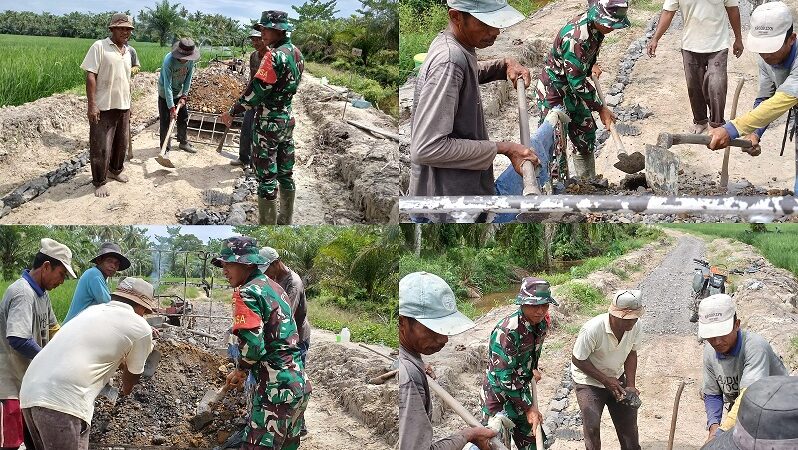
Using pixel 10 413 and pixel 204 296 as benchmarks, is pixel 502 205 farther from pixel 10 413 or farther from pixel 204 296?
pixel 204 296

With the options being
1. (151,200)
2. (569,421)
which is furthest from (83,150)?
(569,421)

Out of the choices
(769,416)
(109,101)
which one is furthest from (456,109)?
(109,101)

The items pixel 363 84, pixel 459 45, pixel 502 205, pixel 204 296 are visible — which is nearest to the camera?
pixel 502 205

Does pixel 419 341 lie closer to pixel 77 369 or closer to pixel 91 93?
pixel 77 369

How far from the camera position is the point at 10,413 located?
6.46m

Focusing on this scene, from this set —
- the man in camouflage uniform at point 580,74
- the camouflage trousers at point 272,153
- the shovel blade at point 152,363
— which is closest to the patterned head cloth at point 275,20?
the camouflage trousers at point 272,153

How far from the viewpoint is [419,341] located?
4.46 metres

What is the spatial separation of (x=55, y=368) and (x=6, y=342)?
988 millimetres

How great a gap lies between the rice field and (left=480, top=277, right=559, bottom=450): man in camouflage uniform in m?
3.68

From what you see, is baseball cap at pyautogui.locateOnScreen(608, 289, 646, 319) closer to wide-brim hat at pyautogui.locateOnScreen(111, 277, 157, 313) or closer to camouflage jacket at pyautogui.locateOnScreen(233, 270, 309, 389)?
camouflage jacket at pyautogui.locateOnScreen(233, 270, 309, 389)

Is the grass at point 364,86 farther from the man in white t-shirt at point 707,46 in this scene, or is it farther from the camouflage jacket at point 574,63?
the camouflage jacket at point 574,63

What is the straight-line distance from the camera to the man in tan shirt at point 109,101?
7.46 m

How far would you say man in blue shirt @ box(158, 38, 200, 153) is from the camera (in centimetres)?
808

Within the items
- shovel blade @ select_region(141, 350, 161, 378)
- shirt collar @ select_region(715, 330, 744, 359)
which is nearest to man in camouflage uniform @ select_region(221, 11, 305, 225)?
shovel blade @ select_region(141, 350, 161, 378)
